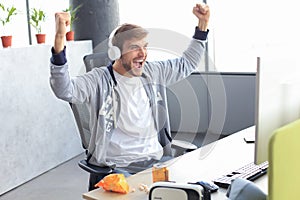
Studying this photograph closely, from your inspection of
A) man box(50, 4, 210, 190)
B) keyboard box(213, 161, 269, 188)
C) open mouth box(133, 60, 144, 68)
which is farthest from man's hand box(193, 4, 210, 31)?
keyboard box(213, 161, 269, 188)

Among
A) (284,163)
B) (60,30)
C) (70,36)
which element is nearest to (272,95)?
(284,163)

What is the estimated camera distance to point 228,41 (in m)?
4.87

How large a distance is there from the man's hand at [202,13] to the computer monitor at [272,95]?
0.85 metres

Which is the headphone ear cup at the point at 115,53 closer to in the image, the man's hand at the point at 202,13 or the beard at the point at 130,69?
the beard at the point at 130,69

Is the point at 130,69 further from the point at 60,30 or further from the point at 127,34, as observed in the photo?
the point at 60,30

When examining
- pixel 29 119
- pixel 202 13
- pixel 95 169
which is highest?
pixel 202 13

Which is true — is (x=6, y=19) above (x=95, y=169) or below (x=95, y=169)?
above

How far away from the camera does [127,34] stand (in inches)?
91.0

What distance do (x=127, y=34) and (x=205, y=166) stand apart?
2.62 ft

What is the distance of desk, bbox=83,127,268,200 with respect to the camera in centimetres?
166

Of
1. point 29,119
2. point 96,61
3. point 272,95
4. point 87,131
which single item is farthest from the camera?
point 29,119

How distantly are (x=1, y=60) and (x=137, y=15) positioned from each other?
203 cm

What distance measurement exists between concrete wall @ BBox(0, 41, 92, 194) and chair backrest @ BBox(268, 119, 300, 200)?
9.54 feet

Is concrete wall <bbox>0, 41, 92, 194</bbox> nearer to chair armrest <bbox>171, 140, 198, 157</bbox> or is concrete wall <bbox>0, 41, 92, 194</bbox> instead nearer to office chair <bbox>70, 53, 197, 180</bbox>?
office chair <bbox>70, 53, 197, 180</bbox>
